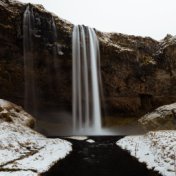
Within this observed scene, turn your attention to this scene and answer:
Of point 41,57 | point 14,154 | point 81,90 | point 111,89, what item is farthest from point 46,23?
point 14,154

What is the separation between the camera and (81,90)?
156 ft

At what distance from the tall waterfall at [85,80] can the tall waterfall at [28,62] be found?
7058 mm

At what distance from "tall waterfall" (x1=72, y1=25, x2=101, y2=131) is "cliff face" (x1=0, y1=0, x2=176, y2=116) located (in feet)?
4.95

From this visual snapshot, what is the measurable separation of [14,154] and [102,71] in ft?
114

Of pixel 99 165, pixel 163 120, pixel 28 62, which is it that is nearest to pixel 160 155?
pixel 99 165

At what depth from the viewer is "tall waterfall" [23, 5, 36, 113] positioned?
44.6 metres

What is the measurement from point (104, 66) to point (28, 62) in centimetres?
1325

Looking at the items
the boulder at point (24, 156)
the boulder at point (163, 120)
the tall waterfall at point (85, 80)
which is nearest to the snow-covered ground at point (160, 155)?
the boulder at point (24, 156)

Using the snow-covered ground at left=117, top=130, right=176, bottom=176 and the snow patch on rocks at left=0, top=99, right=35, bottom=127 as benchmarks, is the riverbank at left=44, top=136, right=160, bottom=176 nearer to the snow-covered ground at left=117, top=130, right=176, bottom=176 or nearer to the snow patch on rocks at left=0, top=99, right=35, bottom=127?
the snow-covered ground at left=117, top=130, right=176, bottom=176

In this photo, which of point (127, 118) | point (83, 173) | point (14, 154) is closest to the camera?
point (83, 173)

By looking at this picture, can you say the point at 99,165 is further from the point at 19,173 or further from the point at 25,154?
the point at 19,173

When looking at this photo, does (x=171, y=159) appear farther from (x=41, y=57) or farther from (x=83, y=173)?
(x=41, y=57)

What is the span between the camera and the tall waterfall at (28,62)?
44.6m

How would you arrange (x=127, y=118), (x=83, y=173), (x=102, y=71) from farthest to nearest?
(x=127, y=118) → (x=102, y=71) → (x=83, y=173)
